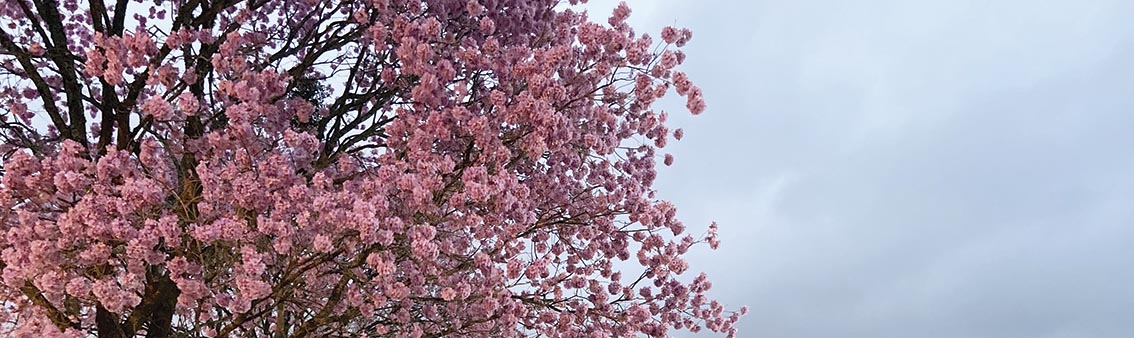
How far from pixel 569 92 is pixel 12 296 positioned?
427 cm

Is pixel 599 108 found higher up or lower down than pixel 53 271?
higher up

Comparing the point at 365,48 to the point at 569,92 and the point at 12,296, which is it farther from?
the point at 12,296

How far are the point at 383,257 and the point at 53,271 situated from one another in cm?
211

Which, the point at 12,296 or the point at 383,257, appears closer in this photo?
the point at 383,257

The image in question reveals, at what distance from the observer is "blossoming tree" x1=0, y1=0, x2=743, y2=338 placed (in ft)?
17.7

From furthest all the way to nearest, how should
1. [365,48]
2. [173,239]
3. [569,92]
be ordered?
1. [365,48]
2. [569,92]
3. [173,239]

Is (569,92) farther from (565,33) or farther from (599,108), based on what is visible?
(565,33)

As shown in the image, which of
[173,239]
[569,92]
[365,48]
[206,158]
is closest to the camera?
[173,239]

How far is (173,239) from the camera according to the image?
5.27 metres

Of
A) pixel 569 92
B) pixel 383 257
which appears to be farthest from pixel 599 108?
pixel 383 257

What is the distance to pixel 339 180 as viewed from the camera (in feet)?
21.4

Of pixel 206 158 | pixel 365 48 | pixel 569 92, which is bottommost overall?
pixel 206 158

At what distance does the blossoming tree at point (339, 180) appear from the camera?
5.39m

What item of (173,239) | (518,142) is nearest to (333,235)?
(173,239)
